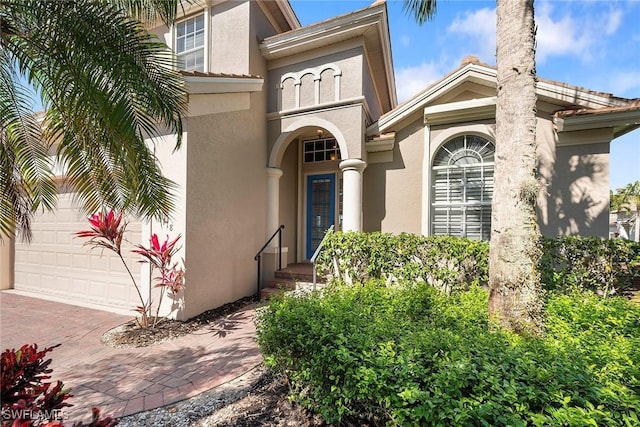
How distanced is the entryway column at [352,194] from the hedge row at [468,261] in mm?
1156

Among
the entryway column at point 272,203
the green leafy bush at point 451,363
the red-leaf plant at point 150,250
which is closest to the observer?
the green leafy bush at point 451,363

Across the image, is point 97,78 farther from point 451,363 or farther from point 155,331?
point 155,331

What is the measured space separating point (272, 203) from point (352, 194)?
7.71ft

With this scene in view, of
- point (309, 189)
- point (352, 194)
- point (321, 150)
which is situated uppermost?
point (321, 150)

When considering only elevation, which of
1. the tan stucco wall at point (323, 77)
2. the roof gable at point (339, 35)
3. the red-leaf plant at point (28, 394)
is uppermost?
the roof gable at point (339, 35)

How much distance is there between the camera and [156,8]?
11.8ft

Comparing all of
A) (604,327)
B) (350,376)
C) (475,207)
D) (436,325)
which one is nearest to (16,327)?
(350,376)

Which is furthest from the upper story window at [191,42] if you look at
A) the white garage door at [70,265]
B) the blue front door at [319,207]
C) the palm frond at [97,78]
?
the palm frond at [97,78]

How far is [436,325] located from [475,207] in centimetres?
490

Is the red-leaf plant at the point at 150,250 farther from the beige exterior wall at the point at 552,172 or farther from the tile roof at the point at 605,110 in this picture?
the tile roof at the point at 605,110

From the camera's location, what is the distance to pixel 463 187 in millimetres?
7242

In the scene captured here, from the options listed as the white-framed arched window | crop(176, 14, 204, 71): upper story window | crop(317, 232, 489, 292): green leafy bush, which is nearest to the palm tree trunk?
crop(317, 232, 489, 292): green leafy bush

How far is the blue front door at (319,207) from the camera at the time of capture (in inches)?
367

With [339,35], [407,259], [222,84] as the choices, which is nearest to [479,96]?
[339,35]
